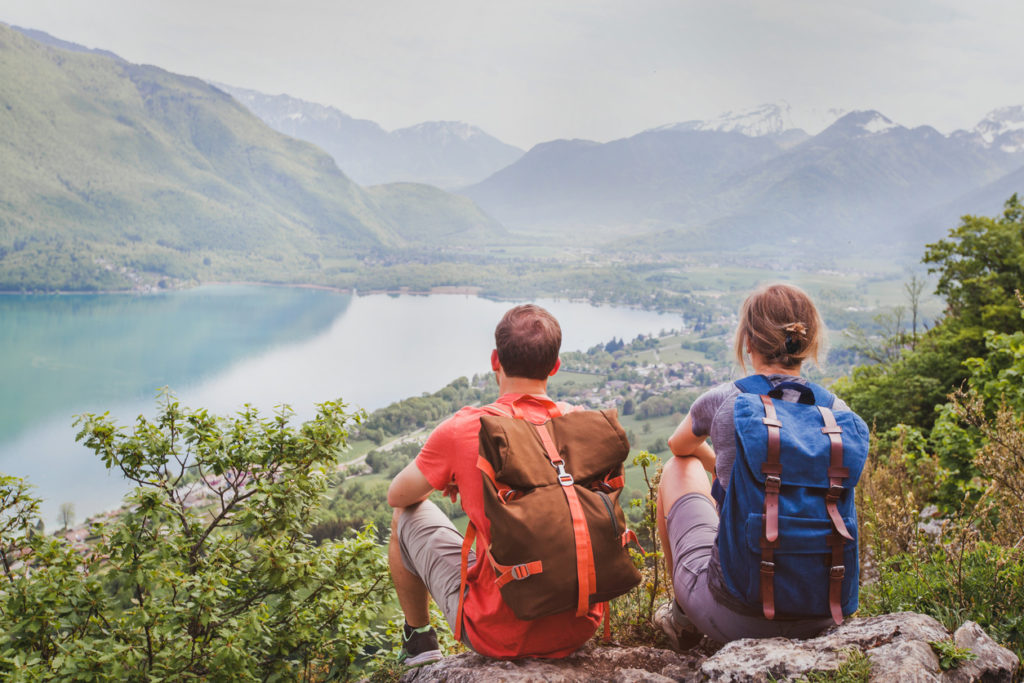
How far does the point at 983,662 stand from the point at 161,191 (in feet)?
443

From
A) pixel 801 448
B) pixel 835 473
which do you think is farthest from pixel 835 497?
pixel 801 448

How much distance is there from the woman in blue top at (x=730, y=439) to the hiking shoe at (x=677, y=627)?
0.04 ft

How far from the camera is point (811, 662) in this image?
1.54 metres

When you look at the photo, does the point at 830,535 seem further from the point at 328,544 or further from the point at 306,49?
the point at 306,49

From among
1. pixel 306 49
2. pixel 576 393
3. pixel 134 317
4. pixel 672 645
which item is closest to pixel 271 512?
pixel 672 645

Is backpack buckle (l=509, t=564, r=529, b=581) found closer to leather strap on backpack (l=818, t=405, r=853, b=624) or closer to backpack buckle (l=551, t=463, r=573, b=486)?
backpack buckle (l=551, t=463, r=573, b=486)

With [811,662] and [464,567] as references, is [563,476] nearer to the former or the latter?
[464,567]

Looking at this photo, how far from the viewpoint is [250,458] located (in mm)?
3311

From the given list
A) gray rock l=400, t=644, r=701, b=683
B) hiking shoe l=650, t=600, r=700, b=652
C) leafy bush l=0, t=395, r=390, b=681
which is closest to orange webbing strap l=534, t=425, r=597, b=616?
gray rock l=400, t=644, r=701, b=683

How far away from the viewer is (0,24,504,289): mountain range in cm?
9062

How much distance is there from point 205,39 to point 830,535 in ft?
628

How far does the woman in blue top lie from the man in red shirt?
0.33m

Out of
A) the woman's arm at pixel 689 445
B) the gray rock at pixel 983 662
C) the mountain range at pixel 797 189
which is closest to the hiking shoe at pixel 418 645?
the woman's arm at pixel 689 445

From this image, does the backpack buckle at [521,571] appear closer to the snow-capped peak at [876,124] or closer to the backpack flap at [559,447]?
the backpack flap at [559,447]
